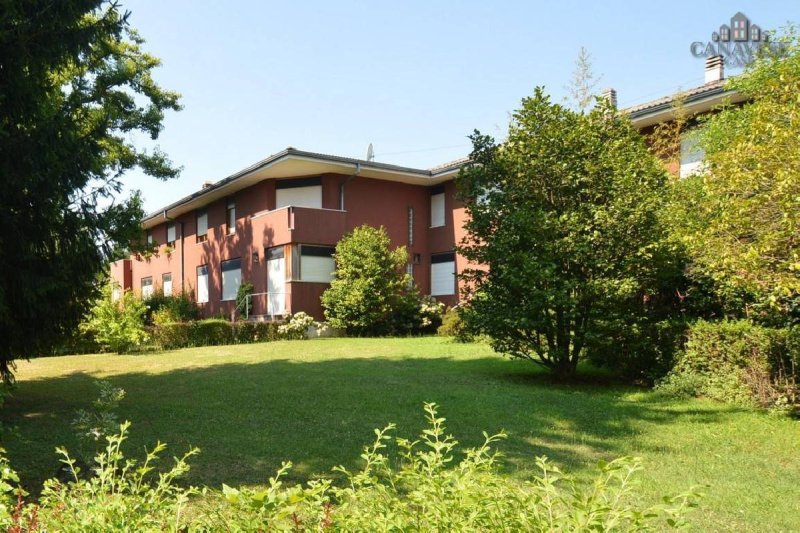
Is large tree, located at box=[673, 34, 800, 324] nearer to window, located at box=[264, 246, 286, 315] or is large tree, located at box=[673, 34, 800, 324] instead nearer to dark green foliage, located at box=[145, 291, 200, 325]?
window, located at box=[264, 246, 286, 315]

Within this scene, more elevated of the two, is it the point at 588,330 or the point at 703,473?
the point at 588,330

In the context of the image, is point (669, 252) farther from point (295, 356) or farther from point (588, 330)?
point (295, 356)

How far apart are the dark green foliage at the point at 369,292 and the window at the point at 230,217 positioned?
756cm

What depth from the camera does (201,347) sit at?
64.4 ft

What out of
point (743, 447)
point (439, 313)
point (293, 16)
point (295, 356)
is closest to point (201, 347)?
point (295, 356)

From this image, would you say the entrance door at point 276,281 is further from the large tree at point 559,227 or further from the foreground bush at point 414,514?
the foreground bush at point 414,514

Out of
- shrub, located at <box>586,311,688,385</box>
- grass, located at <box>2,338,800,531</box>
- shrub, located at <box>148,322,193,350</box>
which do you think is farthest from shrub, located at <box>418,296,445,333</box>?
shrub, located at <box>586,311,688,385</box>

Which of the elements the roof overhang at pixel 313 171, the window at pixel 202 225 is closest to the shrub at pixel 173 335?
the roof overhang at pixel 313 171

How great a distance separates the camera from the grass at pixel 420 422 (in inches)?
242

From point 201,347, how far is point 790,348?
1622 cm

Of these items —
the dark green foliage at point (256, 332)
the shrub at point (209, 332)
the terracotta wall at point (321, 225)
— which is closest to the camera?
the shrub at point (209, 332)

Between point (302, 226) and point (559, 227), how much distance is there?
13981 millimetres

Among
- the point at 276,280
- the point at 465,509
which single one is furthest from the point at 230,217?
the point at 465,509

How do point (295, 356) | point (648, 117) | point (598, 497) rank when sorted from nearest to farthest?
point (598, 497)
point (295, 356)
point (648, 117)
